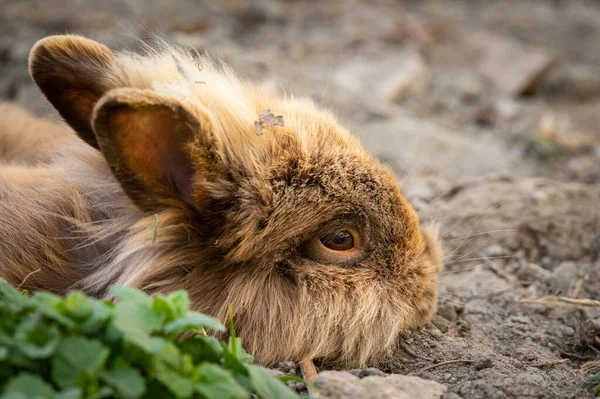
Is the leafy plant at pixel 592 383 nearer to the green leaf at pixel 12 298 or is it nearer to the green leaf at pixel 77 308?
the green leaf at pixel 77 308

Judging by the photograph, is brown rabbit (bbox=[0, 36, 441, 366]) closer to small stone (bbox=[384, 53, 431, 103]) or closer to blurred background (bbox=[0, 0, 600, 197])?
blurred background (bbox=[0, 0, 600, 197])

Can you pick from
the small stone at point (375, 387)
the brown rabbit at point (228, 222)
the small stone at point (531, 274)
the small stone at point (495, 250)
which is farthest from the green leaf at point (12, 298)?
the small stone at point (495, 250)

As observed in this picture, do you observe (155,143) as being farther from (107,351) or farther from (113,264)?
(107,351)

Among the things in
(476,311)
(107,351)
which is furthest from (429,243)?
(107,351)

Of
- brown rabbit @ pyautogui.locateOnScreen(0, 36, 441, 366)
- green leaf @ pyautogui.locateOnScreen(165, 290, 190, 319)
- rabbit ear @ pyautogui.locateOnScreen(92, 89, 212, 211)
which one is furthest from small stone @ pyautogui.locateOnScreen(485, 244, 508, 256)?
green leaf @ pyautogui.locateOnScreen(165, 290, 190, 319)

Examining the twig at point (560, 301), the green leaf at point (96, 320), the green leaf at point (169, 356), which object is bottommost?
the green leaf at point (169, 356)

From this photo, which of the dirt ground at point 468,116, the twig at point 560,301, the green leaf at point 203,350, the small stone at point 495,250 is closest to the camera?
the green leaf at point 203,350
